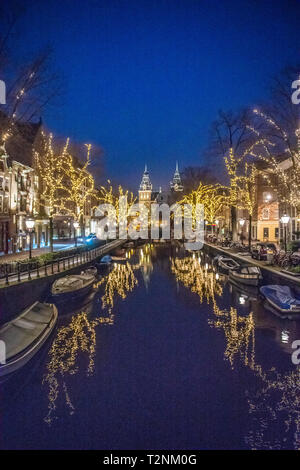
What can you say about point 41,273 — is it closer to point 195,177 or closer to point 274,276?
point 274,276

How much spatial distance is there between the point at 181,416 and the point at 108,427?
74.3 inches

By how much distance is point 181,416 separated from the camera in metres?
9.53

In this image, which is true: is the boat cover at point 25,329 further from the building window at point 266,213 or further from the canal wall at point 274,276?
the building window at point 266,213

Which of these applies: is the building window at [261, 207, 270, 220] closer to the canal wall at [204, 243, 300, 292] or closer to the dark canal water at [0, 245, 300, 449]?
the canal wall at [204, 243, 300, 292]

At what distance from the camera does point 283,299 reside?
19984mm

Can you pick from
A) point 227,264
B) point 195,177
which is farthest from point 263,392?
point 195,177

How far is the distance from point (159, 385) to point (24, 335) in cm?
559

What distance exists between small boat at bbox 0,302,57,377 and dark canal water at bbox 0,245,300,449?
386 millimetres

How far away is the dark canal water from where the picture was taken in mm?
8695

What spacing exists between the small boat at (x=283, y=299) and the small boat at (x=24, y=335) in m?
11.7

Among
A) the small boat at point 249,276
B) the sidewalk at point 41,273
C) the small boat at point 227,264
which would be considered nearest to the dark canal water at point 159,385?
the sidewalk at point 41,273

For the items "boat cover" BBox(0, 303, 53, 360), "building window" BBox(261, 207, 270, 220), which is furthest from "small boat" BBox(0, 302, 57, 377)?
"building window" BBox(261, 207, 270, 220)

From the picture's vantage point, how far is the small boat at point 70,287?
887 inches
